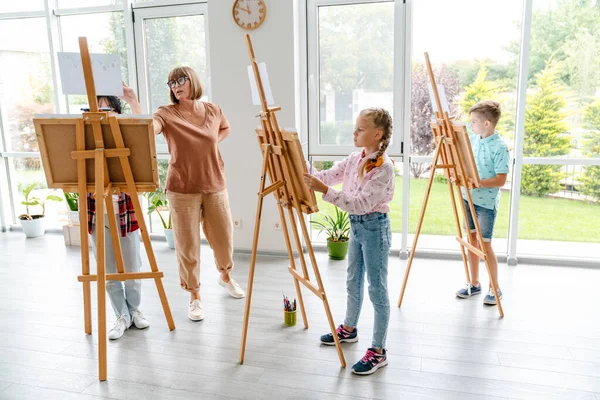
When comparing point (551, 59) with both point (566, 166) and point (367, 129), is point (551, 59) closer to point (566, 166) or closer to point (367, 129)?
point (566, 166)

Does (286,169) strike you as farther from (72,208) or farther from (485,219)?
(72,208)

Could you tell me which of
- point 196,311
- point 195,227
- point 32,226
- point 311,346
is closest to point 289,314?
point 311,346

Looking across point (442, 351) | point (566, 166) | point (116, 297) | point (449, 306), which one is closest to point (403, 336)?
point (442, 351)

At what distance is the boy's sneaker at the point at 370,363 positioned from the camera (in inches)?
101

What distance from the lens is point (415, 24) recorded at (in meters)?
4.38

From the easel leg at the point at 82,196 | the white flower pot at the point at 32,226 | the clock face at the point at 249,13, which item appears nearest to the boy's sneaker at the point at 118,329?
the easel leg at the point at 82,196

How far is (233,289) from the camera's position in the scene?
3.68 metres

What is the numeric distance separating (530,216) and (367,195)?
300 centimetres

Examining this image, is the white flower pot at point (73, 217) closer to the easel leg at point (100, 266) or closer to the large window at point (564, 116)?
the easel leg at point (100, 266)

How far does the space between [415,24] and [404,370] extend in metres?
3.03

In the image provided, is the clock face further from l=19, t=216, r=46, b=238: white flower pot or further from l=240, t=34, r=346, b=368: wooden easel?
l=19, t=216, r=46, b=238: white flower pot

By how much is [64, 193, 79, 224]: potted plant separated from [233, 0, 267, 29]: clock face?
245 cm

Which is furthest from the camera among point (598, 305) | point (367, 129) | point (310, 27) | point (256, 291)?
point (310, 27)

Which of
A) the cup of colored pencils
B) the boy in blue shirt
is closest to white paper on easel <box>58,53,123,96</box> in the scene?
the cup of colored pencils
